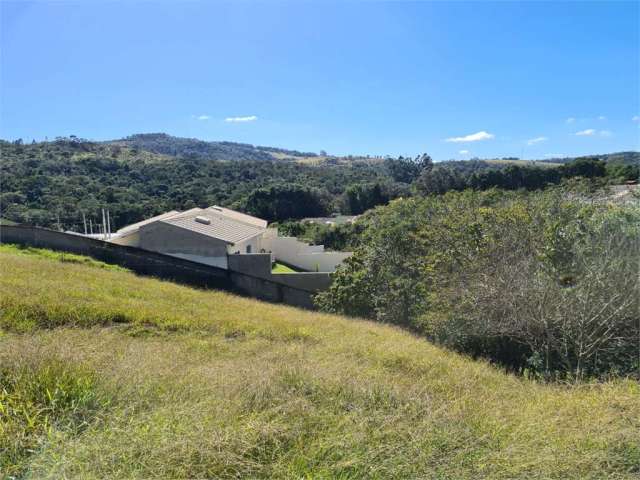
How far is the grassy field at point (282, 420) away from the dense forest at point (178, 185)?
2501 cm

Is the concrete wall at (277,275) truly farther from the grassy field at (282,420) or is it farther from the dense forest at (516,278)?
the grassy field at (282,420)

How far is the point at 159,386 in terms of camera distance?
3291 mm

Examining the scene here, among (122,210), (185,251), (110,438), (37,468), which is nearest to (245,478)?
(110,438)

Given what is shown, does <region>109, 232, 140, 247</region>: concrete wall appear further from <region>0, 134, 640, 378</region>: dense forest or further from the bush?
the bush

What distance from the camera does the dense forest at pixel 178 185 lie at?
3375 centimetres

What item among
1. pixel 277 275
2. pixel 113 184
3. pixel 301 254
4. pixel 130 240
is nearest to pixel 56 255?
pixel 130 240

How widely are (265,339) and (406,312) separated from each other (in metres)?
5.59

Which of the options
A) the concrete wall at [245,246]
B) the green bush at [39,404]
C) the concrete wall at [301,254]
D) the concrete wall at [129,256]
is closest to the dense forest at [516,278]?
the concrete wall at [129,256]

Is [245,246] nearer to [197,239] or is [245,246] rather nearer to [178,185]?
[197,239]

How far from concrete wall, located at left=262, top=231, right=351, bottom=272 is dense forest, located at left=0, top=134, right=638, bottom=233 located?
50.8ft

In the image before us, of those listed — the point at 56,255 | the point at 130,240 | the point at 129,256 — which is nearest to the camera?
the point at 56,255

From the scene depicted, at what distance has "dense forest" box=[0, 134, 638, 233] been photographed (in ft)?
111

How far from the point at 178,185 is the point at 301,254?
34208mm

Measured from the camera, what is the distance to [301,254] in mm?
24531
